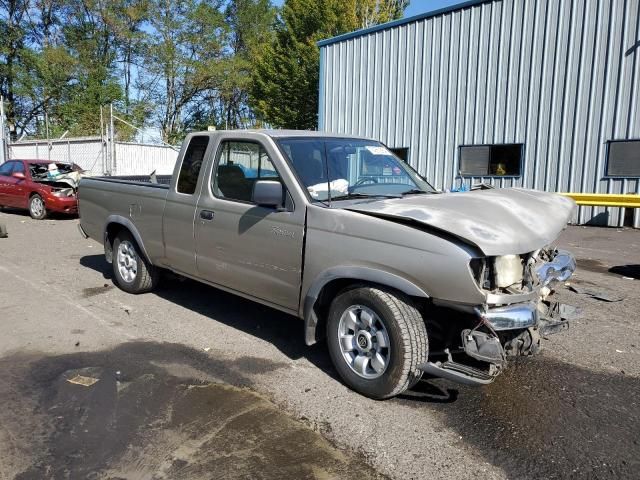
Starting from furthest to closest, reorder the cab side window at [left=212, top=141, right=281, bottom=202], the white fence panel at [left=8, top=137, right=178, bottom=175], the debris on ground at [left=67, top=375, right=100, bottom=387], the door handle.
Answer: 1. the white fence panel at [left=8, top=137, right=178, bottom=175]
2. the door handle
3. the cab side window at [left=212, top=141, right=281, bottom=202]
4. the debris on ground at [left=67, top=375, right=100, bottom=387]

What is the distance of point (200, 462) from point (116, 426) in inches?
28.7

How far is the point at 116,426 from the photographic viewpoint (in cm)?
329

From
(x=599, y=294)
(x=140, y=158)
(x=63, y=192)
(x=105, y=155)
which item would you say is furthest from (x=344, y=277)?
(x=140, y=158)

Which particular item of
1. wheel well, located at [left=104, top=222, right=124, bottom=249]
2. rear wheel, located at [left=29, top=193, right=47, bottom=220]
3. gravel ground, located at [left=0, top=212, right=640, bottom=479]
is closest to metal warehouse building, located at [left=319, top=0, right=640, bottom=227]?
gravel ground, located at [left=0, top=212, right=640, bottom=479]

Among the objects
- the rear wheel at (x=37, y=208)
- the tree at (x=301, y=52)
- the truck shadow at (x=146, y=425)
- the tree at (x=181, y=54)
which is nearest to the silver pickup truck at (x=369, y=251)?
the truck shadow at (x=146, y=425)

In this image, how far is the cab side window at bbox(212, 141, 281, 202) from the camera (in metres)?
4.43

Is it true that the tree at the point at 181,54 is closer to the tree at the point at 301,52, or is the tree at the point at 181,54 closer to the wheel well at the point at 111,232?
the tree at the point at 301,52

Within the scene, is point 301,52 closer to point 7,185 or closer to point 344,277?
point 7,185

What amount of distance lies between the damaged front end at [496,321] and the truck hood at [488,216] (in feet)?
0.41

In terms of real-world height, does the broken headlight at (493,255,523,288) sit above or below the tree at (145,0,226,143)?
below

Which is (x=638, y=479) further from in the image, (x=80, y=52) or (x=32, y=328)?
(x=80, y=52)

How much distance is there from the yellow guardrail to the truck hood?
28.3 ft

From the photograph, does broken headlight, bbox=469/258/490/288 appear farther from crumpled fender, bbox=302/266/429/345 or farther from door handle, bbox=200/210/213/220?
door handle, bbox=200/210/213/220

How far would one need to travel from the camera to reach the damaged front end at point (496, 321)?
318 cm
